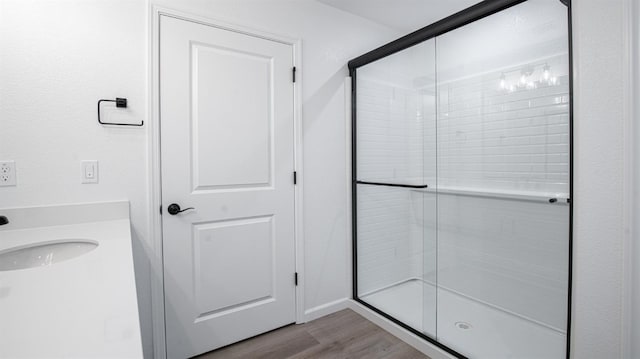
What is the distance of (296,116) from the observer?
2236mm

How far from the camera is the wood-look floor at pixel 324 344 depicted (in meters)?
1.92

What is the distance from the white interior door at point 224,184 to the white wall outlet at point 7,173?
630 millimetres

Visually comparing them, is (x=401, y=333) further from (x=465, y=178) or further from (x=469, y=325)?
(x=465, y=178)

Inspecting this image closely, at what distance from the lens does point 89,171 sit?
5.23 feet

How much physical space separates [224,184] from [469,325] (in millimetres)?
1856

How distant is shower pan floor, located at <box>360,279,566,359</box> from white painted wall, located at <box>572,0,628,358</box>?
556 millimetres

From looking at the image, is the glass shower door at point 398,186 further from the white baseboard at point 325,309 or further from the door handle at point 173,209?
the door handle at point 173,209

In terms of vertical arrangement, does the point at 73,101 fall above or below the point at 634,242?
above

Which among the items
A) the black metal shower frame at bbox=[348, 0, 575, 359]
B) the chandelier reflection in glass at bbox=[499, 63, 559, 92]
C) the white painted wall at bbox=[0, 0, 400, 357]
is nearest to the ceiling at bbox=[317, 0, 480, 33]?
the black metal shower frame at bbox=[348, 0, 575, 359]

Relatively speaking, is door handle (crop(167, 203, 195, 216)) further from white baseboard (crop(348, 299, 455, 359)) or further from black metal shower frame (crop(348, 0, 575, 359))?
white baseboard (crop(348, 299, 455, 359))

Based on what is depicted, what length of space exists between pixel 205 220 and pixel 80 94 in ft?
3.02

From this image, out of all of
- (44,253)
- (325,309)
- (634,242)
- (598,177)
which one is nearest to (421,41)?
(598,177)

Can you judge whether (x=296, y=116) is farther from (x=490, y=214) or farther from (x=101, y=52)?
(x=490, y=214)

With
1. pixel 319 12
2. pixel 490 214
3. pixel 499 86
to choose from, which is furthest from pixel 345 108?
pixel 490 214
